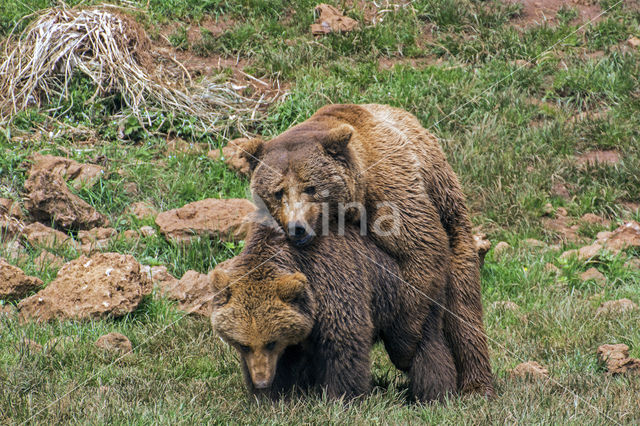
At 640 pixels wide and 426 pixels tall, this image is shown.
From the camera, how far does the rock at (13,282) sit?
260 inches

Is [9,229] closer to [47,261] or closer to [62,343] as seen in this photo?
[47,261]

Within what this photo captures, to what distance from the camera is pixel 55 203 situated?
25.2ft

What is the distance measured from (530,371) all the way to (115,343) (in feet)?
9.75

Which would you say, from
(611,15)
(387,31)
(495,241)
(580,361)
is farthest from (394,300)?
(611,15)

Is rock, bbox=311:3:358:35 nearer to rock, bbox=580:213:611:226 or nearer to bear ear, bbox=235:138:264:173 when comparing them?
rock, bbox=580:213:611:226

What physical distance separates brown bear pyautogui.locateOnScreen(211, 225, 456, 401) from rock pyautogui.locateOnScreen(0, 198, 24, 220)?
3.65 metres

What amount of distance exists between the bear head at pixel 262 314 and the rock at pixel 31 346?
1559 mm

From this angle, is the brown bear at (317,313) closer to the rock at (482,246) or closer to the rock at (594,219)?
the rock at (482,246)

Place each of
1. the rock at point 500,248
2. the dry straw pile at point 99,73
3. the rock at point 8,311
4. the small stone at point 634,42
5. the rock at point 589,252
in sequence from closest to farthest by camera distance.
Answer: the rock at point 8,311 → the rock at point 589,252 → the rock at point 500,248 → the dry straw pile at point 99,73 → the small stone at point 634,42

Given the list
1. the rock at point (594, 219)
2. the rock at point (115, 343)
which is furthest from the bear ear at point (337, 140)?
the rock at point (594, 219)

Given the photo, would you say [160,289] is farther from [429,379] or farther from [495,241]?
[495,241]

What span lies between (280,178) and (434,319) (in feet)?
4.83

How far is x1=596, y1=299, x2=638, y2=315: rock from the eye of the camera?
6.97m

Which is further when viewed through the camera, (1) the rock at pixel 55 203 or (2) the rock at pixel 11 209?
(2) the rock at pixel 11 209
